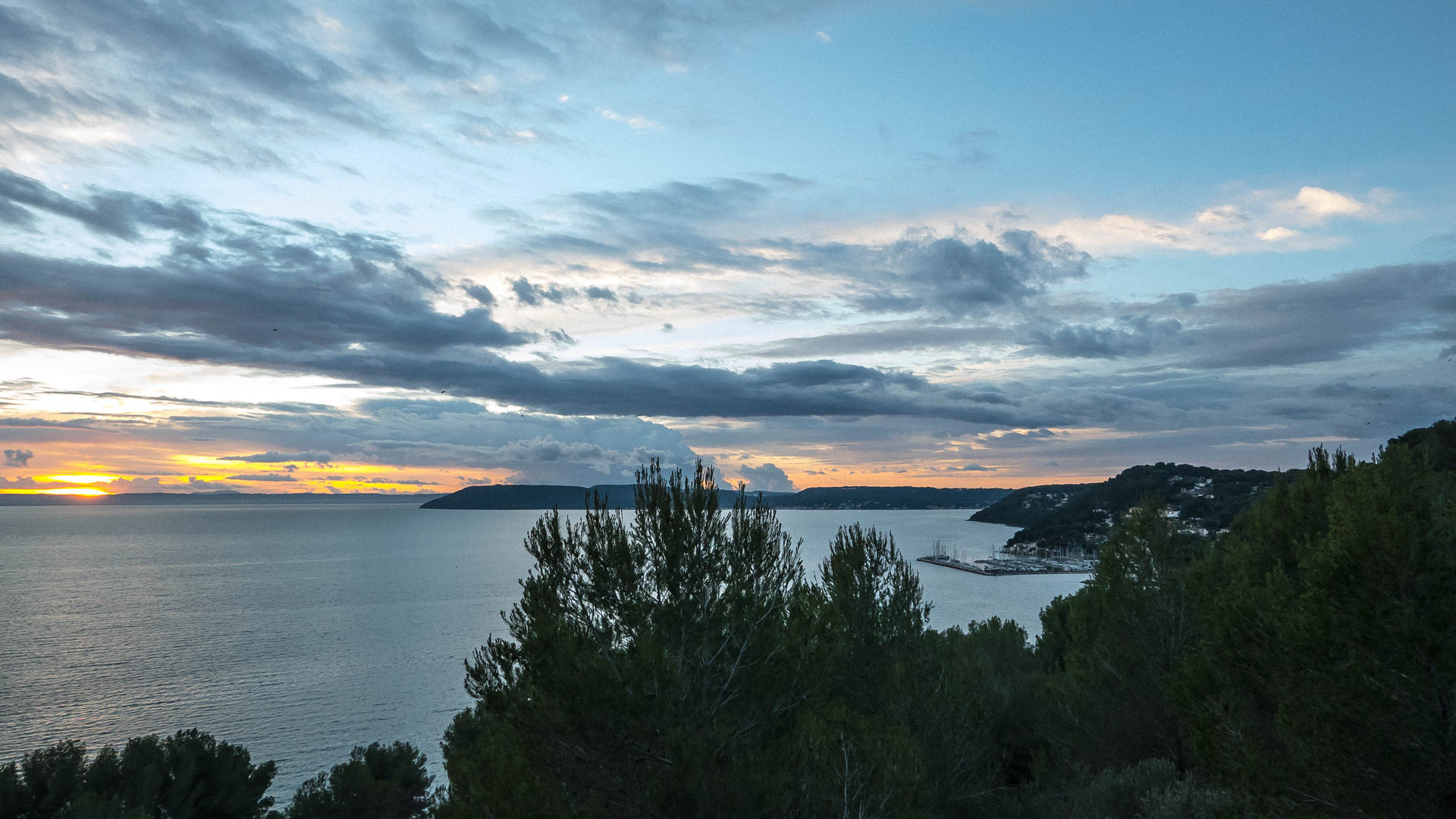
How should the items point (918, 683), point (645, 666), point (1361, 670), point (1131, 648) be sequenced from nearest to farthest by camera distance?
point (1361, 670) → point (645, 666) → point (918, 683) → point (1131, 648)

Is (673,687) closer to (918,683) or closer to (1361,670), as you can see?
(918,683)

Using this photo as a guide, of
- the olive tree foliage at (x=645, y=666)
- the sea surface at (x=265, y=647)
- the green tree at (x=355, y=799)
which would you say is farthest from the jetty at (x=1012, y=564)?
the olive tree foliage at (x=645, y=666)

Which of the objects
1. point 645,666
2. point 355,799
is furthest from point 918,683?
point 355,799

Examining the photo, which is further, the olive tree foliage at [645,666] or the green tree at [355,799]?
the green tree at [355,799]

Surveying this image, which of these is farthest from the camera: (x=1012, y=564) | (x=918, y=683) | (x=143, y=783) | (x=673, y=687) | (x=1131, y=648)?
(x=1012, y=564)

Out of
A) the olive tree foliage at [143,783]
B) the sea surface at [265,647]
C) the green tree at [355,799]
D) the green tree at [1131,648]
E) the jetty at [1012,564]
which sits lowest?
the jetty at [1012,564]

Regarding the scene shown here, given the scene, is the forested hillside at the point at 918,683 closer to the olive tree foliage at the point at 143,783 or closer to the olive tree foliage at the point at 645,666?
the olive tree foliage at the point at 645,666

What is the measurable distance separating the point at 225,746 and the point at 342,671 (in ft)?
137

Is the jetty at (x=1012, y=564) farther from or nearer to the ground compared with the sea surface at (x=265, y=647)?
nearer to the ground

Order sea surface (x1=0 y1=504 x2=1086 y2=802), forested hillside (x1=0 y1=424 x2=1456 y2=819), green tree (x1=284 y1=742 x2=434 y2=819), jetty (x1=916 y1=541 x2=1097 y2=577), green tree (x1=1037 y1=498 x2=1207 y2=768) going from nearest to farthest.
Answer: forested hillside (x1=0 y1=424 x2=1456 y2=819)
green tree (x1=1037 y1=498 x2=1207 y2=768)
green tree (x1=284 y1=742 x2=434 y2=819)
sea surface (x1=0 y1=504 x2=1086 y2=802)
jetty (x1=916 y1=541 x2=1097 y2=577)

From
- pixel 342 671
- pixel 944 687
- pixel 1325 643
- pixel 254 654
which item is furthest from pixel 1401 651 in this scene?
pixel 254 654

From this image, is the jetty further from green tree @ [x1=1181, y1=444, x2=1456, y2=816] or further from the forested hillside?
green tree @ [x1=1181, y1=444, x2=1456, y2=816]

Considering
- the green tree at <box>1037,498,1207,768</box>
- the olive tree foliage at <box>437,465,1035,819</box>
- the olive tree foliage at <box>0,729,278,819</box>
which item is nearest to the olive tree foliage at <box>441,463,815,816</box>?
the olive tree foliage at <box>437,465,1035,819</box>

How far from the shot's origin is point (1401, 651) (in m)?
11.1
